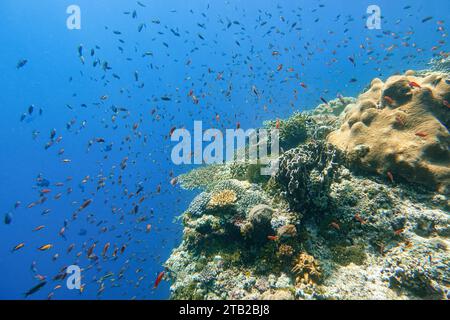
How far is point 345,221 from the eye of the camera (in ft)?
21.1

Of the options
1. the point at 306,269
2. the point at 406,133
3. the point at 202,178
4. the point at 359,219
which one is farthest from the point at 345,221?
the point at 202,178

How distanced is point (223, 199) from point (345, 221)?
126 inches

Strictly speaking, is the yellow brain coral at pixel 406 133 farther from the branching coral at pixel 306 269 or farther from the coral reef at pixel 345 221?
the branching coral at pixel 306 269

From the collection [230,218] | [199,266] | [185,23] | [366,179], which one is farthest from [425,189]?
[185,23]

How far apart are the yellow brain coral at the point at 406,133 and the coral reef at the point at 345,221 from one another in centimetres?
3

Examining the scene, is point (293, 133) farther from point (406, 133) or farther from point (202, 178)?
point (202, 178)

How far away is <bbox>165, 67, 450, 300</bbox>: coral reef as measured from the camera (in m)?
5.31

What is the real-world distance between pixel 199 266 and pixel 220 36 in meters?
173

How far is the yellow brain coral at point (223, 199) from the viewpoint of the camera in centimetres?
751

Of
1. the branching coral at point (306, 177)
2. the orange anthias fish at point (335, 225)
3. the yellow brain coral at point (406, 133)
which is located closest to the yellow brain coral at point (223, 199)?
the branching coral at point (306, 177)

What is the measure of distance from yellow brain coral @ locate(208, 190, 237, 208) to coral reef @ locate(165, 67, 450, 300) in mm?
32

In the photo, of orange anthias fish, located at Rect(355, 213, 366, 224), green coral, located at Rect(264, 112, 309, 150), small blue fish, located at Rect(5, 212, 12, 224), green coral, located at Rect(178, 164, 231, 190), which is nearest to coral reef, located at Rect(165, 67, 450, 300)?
orange anthias fish, located at Rect(355, 213, 366, 224)
